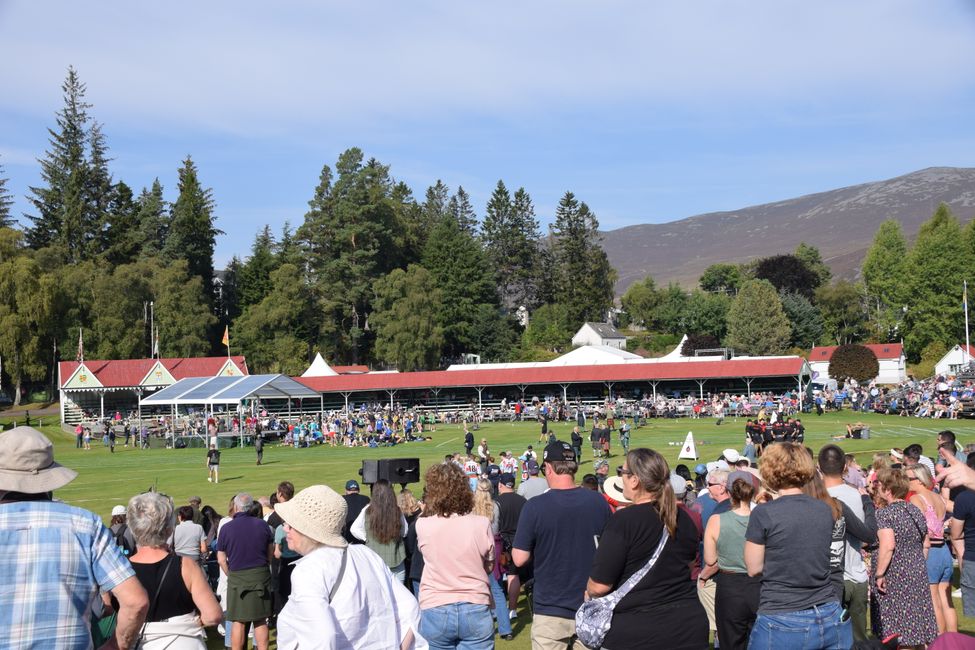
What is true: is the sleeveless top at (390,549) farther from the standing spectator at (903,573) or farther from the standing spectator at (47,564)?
the standing spectator at (47,564)

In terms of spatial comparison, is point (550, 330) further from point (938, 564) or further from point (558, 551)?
point (558, 551)

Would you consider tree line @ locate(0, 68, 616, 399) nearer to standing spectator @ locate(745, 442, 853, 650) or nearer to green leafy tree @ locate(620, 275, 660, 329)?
green leafy tree @ locate(620, 275, 660, 329)

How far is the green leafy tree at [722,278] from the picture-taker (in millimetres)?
117125

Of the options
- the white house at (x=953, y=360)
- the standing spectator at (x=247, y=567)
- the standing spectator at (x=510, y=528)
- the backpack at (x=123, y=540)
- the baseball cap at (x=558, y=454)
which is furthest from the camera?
the white house at (x=953, y=360)

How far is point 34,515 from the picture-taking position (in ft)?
11.7

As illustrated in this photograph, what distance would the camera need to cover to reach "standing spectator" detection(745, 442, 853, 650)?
193 inches

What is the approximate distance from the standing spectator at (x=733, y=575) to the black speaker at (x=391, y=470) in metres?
3.06

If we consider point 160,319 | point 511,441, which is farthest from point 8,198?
point 511,441

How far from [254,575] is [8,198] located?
94.5m

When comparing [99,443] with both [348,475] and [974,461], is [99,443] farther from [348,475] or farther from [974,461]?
[974,461]

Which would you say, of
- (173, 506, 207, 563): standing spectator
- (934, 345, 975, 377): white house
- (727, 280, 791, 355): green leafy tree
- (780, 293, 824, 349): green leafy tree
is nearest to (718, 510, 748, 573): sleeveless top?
(173, 506, 207, 563): standing spectator

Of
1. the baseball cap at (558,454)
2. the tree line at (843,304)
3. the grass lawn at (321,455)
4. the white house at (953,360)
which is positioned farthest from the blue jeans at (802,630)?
the tree line at (843,304)

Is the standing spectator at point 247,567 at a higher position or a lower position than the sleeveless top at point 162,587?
lower

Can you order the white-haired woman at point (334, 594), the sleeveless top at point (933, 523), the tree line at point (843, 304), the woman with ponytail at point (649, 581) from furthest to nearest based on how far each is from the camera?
the tree line at point (843, 304) → the sleeveless top at point (933, 523) → the woman with ponytail at point (649, 581) → the white-haired woman at point (334, 594)
